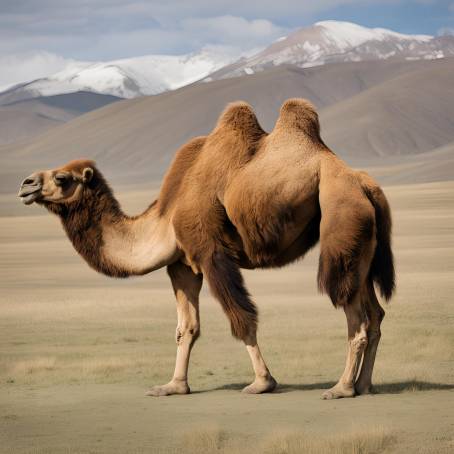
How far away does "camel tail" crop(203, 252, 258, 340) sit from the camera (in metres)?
8.27

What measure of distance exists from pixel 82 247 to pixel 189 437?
9.04 ft

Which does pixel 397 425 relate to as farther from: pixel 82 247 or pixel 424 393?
pixel 82 247

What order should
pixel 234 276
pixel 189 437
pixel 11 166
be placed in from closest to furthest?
1. pixel 189 437
2. pixel 234 276
3. pixel 11 166

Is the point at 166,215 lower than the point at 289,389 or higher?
higher

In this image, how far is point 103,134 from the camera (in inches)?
5517

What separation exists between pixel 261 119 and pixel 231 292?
141940mm

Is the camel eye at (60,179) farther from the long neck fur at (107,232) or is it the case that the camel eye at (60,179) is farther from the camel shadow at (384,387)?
the camel shadow at (384,387)

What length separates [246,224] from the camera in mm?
8344

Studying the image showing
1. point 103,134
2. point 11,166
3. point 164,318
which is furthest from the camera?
point 103,134

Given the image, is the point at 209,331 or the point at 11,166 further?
the point at 11,166

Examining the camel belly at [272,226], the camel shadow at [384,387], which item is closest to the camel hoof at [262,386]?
the camel shadow at [384,387]

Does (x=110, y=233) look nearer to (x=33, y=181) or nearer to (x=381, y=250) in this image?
(x=33, y=181)

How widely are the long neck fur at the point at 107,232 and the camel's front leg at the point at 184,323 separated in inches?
9.4

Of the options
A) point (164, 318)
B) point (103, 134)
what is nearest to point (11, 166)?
point (103, 134)
